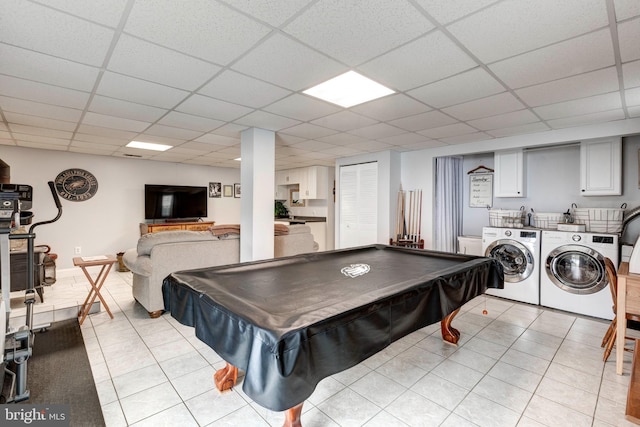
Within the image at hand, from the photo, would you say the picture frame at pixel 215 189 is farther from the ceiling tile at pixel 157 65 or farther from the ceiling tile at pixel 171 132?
the ceiling tile at pixel 157 65

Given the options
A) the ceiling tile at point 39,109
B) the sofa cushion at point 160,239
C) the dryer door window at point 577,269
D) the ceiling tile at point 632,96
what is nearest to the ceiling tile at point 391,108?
the ceiling tile at point 632,96

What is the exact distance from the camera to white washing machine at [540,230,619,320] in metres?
3.43

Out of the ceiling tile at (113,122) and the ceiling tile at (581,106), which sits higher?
the ceiling tile at (113,122)

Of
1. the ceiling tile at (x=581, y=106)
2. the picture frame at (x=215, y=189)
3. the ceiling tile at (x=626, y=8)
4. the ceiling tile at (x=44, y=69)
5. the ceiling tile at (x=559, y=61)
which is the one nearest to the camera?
the ceiling tile at (x=626, y=8)

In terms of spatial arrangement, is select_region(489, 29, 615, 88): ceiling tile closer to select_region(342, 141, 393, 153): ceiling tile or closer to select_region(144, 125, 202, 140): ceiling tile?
select_region(342, 141, 393, 153): ceiling tile

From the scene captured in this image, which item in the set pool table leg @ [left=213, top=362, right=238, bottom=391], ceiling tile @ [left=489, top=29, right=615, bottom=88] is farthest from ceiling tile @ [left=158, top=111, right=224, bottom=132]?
ceiling tile @ [left=489, top=29, right=615, bottom=88]

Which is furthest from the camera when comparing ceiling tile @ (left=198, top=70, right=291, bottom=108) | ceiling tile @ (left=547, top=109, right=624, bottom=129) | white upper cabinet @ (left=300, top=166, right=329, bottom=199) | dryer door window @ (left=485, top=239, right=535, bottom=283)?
white upper cabinet @ (left=300, top=166, right=329, bottom=199)

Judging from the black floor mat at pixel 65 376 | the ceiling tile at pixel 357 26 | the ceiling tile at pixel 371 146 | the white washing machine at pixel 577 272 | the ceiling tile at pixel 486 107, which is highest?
the ceiling tile at pixel 371 146

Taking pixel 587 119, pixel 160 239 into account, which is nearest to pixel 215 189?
pixel 160 239

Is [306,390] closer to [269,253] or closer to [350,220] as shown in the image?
[269,253]

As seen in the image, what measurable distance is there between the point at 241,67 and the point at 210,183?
5.99 meters

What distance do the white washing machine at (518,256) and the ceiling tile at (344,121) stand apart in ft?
8.04

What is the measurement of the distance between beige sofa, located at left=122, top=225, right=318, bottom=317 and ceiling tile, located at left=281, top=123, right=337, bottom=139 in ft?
5.24

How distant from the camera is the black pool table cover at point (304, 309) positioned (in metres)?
1.19
